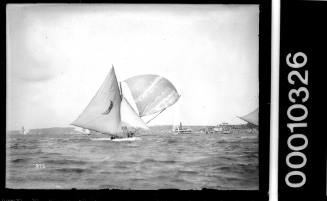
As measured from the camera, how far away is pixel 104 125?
6.59 feet

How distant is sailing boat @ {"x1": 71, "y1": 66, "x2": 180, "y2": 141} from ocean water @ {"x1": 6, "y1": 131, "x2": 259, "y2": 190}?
2.5 inches

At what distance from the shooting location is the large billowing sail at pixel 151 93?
78.2 inches

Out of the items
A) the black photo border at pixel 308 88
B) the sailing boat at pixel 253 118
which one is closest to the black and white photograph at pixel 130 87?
the sailing boat at pixel 253 118

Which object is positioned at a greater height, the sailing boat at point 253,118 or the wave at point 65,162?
the sailing boat at point 253,118

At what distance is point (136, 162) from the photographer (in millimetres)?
1982

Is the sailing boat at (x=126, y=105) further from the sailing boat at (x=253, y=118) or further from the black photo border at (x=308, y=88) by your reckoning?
the black photo border at (x=308, y=88)

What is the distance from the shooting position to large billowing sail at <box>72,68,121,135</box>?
1.99 meters

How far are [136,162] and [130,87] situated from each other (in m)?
0.36

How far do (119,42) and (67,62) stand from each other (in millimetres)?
264

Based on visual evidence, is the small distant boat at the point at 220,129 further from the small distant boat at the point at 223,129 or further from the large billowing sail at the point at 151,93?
the large billowing sail at the point at 151,93

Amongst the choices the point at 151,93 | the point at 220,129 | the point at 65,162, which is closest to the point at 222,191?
the point at 220,129

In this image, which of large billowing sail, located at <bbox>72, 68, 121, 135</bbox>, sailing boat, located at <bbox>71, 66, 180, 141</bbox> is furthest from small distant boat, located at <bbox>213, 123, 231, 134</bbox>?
large billowing sail, located at <bbox>72, 68, 121, 135</bbox>

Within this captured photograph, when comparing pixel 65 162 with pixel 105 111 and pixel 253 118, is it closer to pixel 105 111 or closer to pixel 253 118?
pixel 105 111
